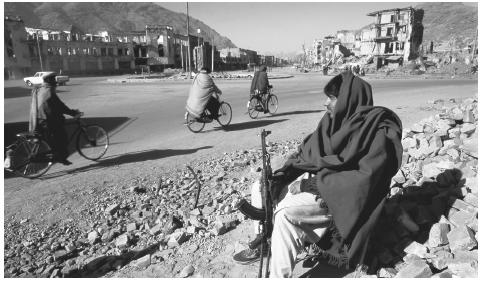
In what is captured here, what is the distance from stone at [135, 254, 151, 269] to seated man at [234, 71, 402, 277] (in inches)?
52.2

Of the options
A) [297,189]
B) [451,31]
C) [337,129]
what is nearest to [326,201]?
[297,189]

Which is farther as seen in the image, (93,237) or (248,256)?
(93,237)

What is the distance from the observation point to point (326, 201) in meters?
2.55

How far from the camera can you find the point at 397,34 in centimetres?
6147

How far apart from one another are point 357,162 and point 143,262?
2.11 metres

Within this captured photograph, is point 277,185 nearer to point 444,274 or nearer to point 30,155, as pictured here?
point 444,274

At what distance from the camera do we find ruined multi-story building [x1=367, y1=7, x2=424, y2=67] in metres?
59.5

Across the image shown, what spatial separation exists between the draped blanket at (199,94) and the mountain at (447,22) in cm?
11974

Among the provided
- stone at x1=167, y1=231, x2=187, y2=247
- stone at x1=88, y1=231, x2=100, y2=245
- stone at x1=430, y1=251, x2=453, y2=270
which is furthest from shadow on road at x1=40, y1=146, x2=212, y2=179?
stone at x1=430, y1=251, x2=453, y2=270

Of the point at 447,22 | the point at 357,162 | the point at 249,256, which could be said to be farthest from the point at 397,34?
the point at 447,22

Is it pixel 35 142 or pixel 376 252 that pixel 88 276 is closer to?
pixel 376 252

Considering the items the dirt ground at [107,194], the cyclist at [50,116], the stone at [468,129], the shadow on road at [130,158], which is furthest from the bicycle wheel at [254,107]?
the stone at [468,129]

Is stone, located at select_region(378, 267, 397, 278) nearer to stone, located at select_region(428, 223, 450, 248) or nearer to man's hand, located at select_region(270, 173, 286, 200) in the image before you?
stone, located at select_region(428, 223, 450, 248)

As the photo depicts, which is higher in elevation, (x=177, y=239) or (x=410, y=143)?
(x=410, y=143)
